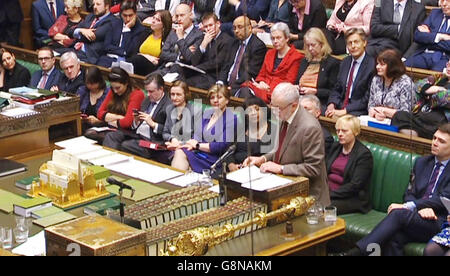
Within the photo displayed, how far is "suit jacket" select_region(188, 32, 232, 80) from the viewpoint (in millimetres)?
5826

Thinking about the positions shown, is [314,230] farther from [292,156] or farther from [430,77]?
[430,77]

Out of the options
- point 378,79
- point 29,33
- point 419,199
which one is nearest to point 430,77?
point 378,79

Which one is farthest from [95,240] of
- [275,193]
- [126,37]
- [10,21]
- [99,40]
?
[10,21]

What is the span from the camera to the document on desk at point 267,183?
150 inches

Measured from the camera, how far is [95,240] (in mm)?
3250

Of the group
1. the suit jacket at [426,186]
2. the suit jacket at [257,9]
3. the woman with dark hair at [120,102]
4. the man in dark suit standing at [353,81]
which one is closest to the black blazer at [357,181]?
the suit jacket at [426,186]

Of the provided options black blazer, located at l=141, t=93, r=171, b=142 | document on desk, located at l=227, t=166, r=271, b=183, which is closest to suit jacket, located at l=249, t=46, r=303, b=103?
black blazer, located at l=141, t=93, r=171, b=142

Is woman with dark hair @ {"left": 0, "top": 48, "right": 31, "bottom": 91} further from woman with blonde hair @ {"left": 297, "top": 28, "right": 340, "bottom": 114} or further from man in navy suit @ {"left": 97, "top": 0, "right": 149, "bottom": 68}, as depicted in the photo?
woman with blonde hair @ {"left": 297, "top": 28, "right": 340, "bottom": 114}

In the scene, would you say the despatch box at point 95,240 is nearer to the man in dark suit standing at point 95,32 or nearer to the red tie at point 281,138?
the red tie at point 281,138

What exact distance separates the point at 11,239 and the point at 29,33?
13.9 feet

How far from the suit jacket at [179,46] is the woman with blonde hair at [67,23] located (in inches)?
47.4

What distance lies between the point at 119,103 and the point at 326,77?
4.17 feet

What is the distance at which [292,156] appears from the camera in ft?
13.7

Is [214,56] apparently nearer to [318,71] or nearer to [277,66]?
[277,66]
